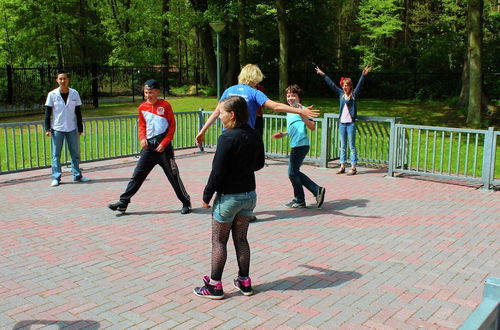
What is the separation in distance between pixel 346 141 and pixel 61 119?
5533 millimetres

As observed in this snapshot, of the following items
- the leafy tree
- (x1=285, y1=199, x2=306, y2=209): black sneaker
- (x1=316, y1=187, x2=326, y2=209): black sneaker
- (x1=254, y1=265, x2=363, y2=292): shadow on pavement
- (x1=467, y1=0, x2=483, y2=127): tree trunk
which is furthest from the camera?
the leafy tree

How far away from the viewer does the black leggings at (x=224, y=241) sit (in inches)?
173

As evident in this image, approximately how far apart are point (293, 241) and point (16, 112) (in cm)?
2179

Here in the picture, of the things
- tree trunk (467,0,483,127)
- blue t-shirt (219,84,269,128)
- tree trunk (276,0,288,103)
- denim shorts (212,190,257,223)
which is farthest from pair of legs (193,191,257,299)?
tree trunk (276,0,288,103)

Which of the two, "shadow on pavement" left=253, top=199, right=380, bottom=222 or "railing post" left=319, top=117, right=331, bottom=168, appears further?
"railing post" left=319, top=117, right=331, bottom=168

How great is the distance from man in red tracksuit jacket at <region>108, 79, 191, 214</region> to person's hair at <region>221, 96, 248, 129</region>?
3224 millimetres

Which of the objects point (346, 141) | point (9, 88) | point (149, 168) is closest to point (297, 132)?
point (149, 168)

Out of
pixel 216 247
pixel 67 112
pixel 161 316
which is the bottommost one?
pixel 161 316

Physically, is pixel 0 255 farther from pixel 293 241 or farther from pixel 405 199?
pixel 405 199

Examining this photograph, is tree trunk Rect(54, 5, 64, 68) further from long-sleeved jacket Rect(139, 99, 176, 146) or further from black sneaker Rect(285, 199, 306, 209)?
black sneaker Rect(285, 199, 306, 209)

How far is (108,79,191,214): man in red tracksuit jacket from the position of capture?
7.36m

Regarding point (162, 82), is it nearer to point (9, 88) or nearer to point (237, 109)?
point (9, 88)

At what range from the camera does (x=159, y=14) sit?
35281 millimetres

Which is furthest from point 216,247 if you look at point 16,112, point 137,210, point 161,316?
point 16,112
